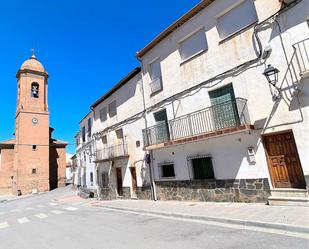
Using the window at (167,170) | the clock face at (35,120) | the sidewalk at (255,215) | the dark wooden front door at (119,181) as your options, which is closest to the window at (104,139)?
the dark wooden front door at (119,181)

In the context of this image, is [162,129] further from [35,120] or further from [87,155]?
[35,120]

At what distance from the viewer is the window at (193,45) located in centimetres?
1053

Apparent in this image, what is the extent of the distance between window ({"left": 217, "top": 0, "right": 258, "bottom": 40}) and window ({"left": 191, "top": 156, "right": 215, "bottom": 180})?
522 centimetres

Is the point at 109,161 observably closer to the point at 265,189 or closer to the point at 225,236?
the point at 265,189

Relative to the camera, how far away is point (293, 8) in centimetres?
745

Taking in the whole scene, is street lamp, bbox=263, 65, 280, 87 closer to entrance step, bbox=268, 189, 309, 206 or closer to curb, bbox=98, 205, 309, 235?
entrance step, bbox=268, 189, 309, 206

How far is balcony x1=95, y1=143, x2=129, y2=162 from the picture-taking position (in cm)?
1538

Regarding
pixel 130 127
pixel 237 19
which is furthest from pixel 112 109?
pixel 237 19

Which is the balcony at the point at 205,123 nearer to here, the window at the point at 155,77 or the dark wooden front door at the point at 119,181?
the window at the point at 155,77

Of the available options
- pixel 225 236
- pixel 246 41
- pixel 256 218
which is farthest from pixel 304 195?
pixel 246 41

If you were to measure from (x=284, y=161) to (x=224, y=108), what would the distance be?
2844mm

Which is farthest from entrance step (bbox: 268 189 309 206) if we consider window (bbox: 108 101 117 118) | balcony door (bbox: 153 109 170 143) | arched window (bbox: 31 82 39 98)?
arched window (bbox: 31 82 39 98)

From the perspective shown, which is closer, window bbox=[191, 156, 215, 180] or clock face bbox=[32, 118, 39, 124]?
window bbox=[191, 156, 215, 180]

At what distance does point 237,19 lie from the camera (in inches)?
361
